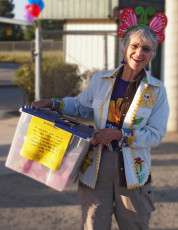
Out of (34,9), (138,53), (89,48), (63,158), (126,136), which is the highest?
(34,9)

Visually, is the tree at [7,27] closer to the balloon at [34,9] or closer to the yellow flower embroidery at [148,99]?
the balloon at [34,9]

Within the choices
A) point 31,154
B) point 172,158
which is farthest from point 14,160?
point 172,158

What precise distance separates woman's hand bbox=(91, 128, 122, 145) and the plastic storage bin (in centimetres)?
4

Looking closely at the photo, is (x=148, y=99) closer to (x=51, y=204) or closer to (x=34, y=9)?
(x=51, y=204)

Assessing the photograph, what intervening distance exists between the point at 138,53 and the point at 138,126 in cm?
47

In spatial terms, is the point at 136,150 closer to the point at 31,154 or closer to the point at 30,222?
the point at 31,154

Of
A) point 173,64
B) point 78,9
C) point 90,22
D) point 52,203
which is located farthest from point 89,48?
point 52,203

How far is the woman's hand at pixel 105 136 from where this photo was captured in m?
2.54

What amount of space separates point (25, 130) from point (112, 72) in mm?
711

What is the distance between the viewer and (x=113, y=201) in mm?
2770

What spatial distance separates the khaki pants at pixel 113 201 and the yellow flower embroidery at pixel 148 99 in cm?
38

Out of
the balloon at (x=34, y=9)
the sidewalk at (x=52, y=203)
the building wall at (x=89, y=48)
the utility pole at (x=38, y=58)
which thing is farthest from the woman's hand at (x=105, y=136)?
the building wall at (x=89, y=48)

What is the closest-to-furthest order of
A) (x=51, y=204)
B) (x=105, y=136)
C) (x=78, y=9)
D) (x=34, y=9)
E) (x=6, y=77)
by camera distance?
(x=105, y=136) → (x=51, y=204) → (x=34, y=9) → (x=78, y=9) → (x=6, y=77)

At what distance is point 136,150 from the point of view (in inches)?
105
